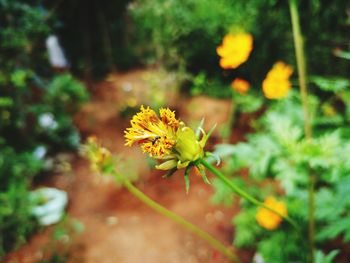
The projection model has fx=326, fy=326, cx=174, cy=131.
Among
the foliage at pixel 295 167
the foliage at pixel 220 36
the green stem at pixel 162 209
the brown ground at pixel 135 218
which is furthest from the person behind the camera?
the foliage at pixel 220 36

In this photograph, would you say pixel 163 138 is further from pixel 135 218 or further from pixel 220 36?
pixel 220 36

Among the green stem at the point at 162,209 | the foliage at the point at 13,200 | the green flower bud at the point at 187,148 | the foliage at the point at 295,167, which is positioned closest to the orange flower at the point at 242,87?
the foliage at the point at 295,167

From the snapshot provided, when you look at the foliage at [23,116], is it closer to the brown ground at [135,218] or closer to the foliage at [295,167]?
the brown ground at [135,218]

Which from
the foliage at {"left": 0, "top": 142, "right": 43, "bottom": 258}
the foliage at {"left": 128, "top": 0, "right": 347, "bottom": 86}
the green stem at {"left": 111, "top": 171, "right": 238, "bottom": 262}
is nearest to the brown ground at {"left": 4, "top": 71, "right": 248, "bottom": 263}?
the foliage at {"left": 0, "top": 142, "right": 43, "bottom": 258}

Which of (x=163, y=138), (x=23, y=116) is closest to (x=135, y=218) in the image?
(x=23, y=116)

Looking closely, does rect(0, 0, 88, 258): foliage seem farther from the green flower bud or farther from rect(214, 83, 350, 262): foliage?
the green flower bud
